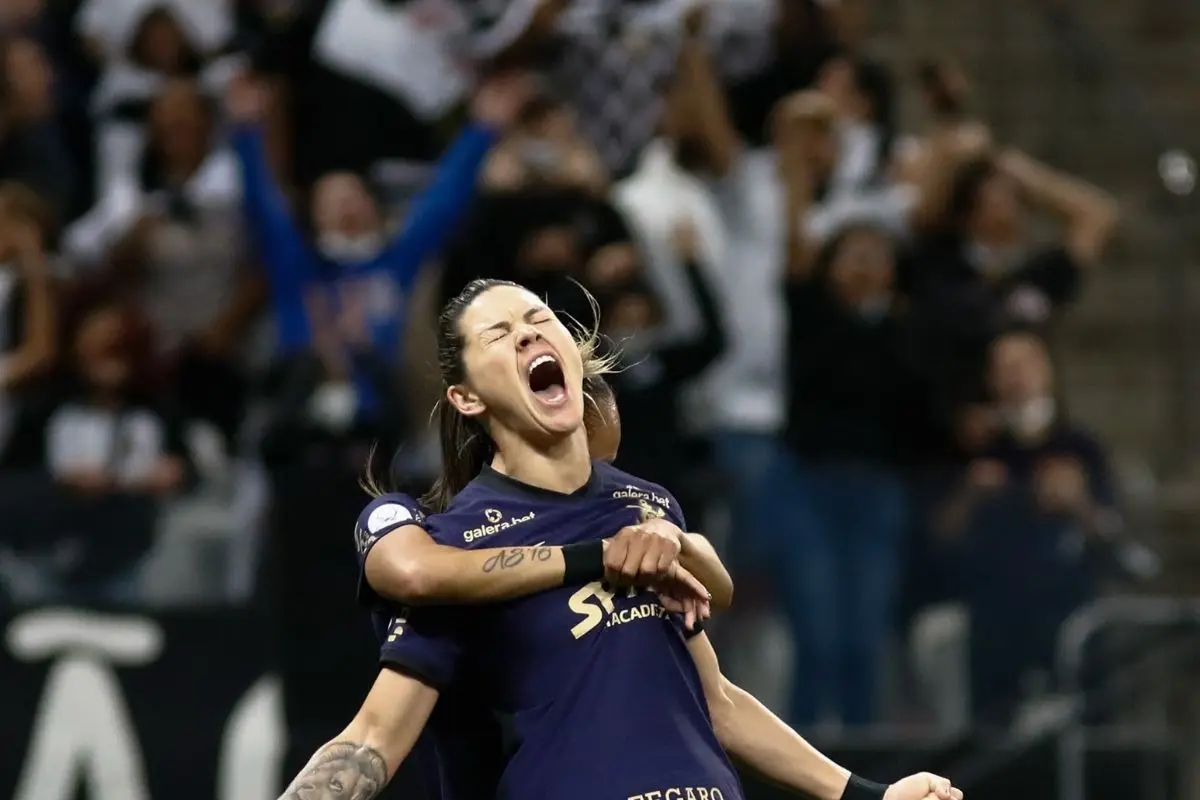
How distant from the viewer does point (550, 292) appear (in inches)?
300

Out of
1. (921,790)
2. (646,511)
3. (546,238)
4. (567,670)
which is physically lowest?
(921,790)

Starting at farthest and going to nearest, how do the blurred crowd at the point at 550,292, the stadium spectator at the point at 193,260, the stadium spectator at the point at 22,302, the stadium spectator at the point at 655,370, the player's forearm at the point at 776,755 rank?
the stadium spectator at the point at 193,260 < the stadium spectator at the point at 22,302 < the blurred crowd at the point at 550,292 < the stadium spectator at the point at 655,370 < the player's forearm at the point at 776,755

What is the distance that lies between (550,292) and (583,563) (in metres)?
3.52

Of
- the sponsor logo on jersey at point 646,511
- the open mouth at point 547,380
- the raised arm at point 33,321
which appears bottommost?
the sponsor logo on jersey at point 646,511

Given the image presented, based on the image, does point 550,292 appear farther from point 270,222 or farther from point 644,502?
point 644,502

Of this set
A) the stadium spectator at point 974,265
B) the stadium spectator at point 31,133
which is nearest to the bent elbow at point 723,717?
the stadium spectator at point 974,265

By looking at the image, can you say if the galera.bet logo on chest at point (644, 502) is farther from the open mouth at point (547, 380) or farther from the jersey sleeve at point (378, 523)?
the jersey sleeve at point (378, 523)

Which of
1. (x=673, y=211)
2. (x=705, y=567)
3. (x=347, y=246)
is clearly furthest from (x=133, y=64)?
(x=705, y=567)

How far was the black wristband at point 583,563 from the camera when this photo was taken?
13.6 feet

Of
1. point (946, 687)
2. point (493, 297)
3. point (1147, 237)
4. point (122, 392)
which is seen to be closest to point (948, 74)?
point (1147, 237)

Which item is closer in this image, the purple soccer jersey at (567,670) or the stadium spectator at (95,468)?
the purple soccer jersey at (567,670)

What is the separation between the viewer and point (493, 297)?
4.43 metres

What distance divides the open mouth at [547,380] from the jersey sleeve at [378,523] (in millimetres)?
334

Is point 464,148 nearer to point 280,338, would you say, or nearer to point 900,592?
point 280,338
